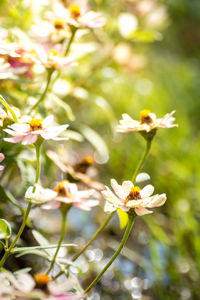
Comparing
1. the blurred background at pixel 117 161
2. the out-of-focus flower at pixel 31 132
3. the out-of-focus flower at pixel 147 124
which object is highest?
the out-of-focus flower at pixel 31 132

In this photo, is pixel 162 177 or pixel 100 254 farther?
pixel 162 177

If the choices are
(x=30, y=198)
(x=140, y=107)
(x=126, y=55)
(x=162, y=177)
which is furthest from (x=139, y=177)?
(x=140, y=107)

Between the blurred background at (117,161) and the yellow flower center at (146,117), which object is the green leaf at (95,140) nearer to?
the blurred background at (117,161)

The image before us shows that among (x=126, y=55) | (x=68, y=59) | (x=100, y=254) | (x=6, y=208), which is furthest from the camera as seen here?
(x=126, y=55)

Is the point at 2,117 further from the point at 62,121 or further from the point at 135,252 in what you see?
the point at 135,252

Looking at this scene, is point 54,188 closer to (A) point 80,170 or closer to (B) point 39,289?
(B) point 39,289

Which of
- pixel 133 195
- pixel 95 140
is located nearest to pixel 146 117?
pixel 133 195

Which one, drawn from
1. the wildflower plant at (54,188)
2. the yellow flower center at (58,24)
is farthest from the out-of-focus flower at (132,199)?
the yellow flower center at (58,24)
